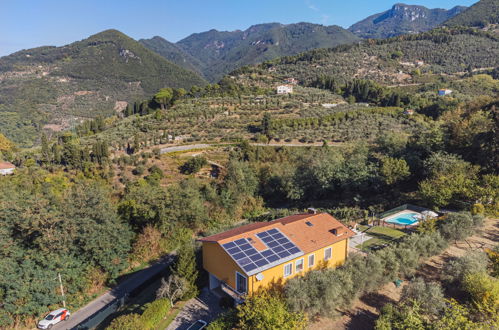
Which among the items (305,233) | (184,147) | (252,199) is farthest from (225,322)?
(184,147)

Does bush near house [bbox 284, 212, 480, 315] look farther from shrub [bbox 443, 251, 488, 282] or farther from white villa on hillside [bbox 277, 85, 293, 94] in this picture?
white villa on hillside [bbox 277, 85, 293, 94]

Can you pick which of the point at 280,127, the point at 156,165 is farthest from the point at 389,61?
the point at 156,165

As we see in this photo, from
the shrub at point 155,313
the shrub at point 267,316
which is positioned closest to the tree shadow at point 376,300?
the shrub at point 267,316

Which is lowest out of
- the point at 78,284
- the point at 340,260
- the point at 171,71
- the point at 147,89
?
the point at 78,284

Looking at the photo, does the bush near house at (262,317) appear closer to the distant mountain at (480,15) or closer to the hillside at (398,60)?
the hillside at (398,60)

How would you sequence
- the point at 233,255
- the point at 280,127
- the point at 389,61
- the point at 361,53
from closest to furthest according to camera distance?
1. the point at 233,255
2. the point at 280,127
3. the point at 389,61
4. the point at 361,53

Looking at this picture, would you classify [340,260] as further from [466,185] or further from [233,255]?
[466,185]
